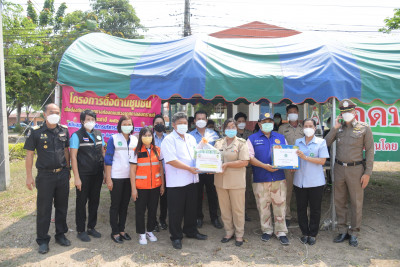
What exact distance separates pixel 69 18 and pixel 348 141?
20.4 meters

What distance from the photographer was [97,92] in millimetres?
4801

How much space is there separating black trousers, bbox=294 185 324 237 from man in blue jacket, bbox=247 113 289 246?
26cm

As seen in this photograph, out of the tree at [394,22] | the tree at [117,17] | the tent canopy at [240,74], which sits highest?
the tree at [117,17]

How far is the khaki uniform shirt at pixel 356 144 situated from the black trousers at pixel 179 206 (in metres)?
2.25

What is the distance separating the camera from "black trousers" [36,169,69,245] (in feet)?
12.5

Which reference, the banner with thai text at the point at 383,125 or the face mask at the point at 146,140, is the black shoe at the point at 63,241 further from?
the banner with thai text at the point at 383,125

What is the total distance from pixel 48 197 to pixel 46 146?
678 mm

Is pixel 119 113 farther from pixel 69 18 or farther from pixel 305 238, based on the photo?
pixel 69 18

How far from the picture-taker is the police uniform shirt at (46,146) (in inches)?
148

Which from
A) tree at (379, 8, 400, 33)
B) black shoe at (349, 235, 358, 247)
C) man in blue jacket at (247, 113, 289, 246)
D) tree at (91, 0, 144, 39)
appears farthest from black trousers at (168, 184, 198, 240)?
tree at (91, 0, 144, 39)

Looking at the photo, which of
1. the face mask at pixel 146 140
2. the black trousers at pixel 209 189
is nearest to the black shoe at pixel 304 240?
the black trousers at pixel 209 189

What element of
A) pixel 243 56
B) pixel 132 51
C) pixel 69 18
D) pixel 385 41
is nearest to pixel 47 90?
pixel 69 18

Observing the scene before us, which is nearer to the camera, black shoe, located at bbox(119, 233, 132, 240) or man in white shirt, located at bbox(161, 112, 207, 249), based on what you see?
man in white shirt, located at bbox(161, 112, 207, 249)

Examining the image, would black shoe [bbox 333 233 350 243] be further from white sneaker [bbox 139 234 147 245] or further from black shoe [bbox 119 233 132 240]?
black shoe [bbox 119 233 132 240]
